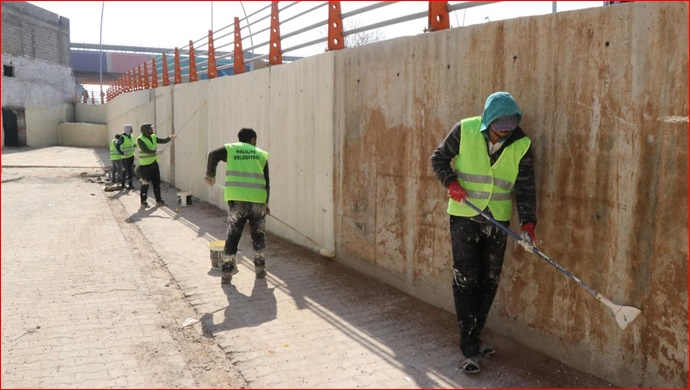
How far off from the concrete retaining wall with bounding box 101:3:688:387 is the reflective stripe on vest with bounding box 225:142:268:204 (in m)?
0.99

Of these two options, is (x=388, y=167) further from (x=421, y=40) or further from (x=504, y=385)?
(x=504, y=385)

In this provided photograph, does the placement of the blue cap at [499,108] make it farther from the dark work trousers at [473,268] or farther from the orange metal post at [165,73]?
the orange metal post at [165,73]

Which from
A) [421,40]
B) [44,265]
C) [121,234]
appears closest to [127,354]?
[44,265]

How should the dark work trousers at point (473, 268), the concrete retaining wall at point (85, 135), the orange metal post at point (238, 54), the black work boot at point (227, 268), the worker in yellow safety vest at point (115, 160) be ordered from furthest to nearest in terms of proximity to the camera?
the concrete retaining wall at point (85, 135) → the worker in yellow safety vest at point (115, 160) → the orange metal post at point (238, 54) → the black work boot at point (227, 268) → the dark work trousers at point (473, 268)

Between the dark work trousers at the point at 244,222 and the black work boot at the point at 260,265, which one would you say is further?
the black work boot at the point at 260,265

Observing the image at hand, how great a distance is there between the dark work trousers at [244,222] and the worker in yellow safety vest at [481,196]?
108 inches

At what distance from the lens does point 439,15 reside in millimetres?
4828

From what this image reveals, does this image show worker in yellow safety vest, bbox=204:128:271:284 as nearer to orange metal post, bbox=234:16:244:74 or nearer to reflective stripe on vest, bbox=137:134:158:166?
orange metal post, bbox=234:16:244:74

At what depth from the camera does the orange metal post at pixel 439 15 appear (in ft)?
15.8

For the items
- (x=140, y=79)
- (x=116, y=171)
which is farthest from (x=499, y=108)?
(x=140, y=79)

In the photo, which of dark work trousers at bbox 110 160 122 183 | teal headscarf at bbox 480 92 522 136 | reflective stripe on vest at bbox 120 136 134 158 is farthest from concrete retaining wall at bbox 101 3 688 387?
dark work trousers at bbox 110 160 122 183

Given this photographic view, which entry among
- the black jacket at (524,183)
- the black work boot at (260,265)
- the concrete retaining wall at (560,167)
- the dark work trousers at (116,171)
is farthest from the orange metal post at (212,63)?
the black jacket at (524,183)

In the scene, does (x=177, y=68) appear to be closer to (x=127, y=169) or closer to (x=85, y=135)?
(x=127, y=169)

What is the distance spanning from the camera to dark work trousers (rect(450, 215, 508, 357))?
12.0ft
